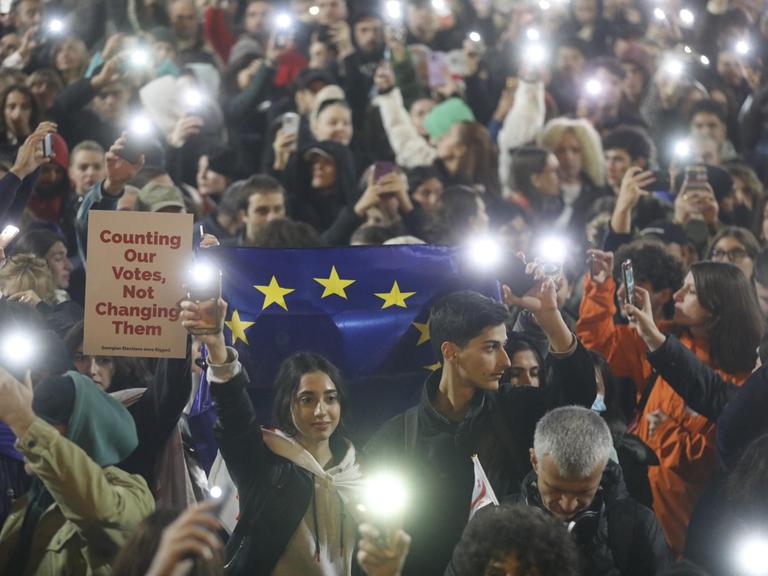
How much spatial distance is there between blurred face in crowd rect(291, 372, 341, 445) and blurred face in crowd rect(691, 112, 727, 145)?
583 centimetres

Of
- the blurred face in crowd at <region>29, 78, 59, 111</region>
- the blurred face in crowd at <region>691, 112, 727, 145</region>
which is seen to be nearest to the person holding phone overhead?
the blurred face in crowd at <region>691, 112, 727, 145</region>

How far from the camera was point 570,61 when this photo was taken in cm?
1226

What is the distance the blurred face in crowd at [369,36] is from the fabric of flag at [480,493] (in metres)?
6.86

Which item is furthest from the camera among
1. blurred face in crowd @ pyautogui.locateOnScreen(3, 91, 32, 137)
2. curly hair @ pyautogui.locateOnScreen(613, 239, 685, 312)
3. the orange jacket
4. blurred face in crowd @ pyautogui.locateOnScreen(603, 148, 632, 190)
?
blurred face in crowd @ pyautogui.locateOnScreen(603, 148, 632, 190)

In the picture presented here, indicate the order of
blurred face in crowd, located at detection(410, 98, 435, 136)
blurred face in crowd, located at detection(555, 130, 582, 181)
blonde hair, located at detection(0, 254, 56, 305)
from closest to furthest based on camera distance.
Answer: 1. blonde hair, located at detection(0, 254, 56, 305)
2. blurred face in crowd, located at detection(555, 130, 582, 181)
3. blurred face in crowd, located at detection(410, 98, 435, 136)

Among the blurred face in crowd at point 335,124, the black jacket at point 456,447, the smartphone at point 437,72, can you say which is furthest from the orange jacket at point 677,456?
the smartphone at point 437,72

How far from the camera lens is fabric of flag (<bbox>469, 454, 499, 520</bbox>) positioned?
534 cm

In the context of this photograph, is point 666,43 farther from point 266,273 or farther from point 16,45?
point 266,273

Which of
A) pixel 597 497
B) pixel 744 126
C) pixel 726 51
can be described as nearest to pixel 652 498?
pixel 597 497

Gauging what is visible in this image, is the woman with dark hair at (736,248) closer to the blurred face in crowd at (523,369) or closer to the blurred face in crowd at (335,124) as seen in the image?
the blurred face in crowd at (523,369)

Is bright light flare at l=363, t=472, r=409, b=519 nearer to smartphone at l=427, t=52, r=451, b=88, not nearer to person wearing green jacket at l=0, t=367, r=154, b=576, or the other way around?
person wearing green jacket at l=0, t=367, r=154, b=576

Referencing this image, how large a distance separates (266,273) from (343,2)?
21.7 ft

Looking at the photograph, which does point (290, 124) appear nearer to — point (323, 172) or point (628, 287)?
point (323, 172)

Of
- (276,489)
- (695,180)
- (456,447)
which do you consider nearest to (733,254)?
(695,180)
